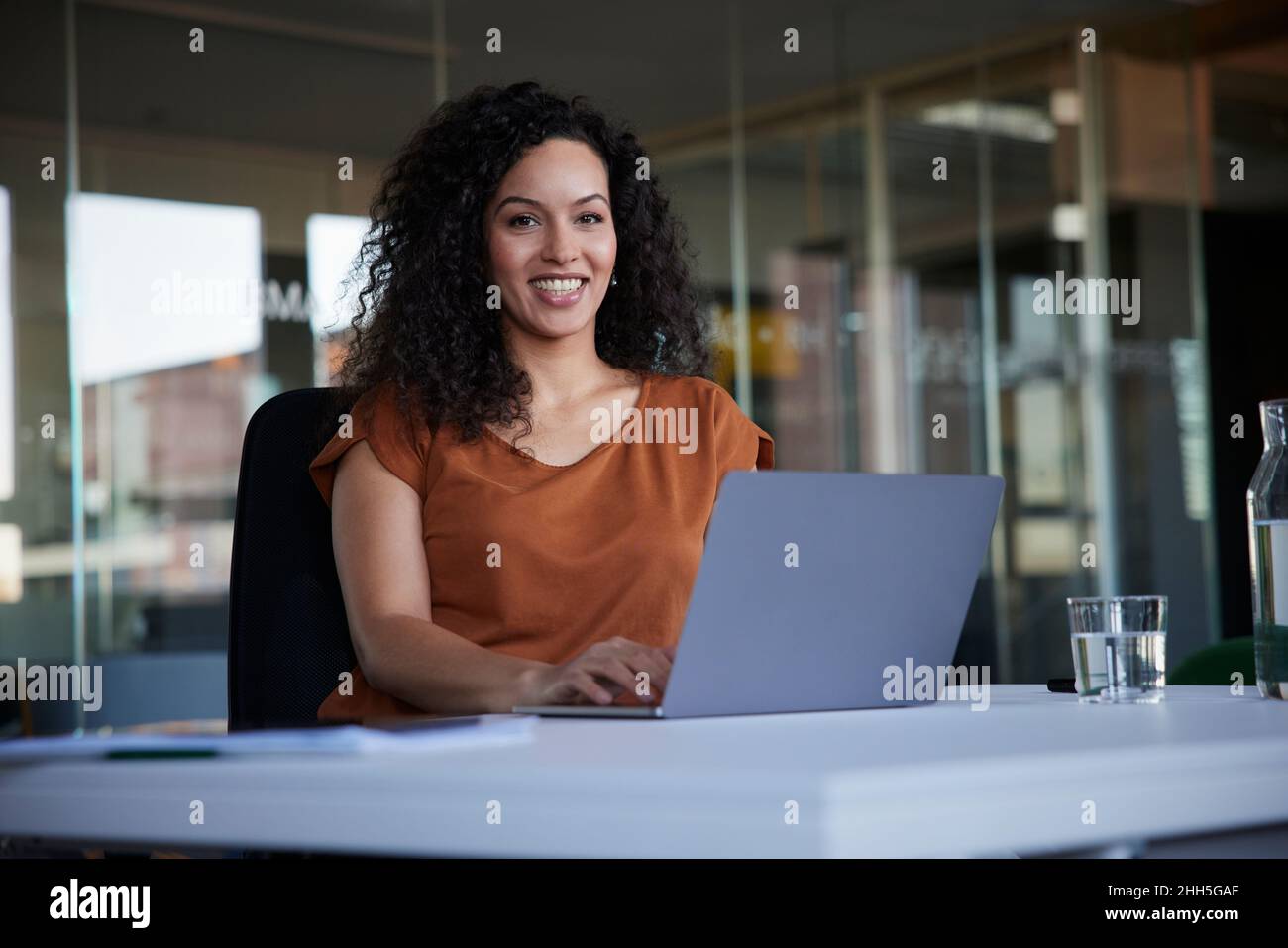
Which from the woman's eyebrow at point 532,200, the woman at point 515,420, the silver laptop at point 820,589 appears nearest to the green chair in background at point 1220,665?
the woman at point 515,420

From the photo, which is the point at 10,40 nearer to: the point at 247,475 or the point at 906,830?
the point at 247,475

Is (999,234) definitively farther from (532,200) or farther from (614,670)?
(614,670)

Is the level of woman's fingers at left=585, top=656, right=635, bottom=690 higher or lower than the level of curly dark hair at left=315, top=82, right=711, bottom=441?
lower

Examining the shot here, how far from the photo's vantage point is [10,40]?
4.80m

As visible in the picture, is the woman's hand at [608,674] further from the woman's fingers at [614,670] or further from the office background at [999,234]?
the office background at [999,234]

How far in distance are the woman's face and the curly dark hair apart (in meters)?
0.03

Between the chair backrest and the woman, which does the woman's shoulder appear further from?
the chair backrest

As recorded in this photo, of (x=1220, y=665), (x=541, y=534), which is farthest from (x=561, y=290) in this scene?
(x=1220, y=665)

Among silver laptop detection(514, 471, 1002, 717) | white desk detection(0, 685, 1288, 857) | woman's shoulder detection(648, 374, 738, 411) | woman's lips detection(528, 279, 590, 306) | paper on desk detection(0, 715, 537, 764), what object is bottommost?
white desk detection(0, 685, 1288, 857)

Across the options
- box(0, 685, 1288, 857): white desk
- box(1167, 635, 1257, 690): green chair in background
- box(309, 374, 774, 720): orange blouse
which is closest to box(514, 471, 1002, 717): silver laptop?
box(0, 685, 1288, 857): white desk

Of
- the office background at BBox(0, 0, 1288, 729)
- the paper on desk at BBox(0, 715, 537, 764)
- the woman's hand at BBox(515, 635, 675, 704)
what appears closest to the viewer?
the paper on desk at BBox(0, 715, 537, 764)

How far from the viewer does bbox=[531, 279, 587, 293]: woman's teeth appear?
208 centimetres

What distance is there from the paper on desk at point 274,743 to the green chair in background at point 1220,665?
4.63 feet
